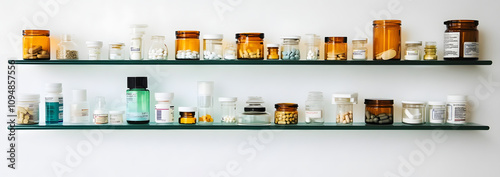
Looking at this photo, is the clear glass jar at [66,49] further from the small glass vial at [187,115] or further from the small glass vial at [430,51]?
the small glass vial at [430,51]

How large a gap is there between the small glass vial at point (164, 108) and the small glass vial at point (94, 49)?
0.88 ft

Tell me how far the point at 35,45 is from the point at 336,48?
1114 mm

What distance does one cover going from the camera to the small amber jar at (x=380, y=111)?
1983mm

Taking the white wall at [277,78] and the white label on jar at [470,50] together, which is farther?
the white wall at [277,78]

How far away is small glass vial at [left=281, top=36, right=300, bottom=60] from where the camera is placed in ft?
6.51

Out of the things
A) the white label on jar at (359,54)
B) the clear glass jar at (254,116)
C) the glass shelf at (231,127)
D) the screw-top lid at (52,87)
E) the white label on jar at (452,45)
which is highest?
the white label on jar at (452,45)

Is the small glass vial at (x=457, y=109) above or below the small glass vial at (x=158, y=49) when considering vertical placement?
below

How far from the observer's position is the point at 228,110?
2.05 m

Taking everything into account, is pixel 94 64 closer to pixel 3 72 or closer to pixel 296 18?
pixel 3 72

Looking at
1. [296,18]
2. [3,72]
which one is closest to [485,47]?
[296,18]

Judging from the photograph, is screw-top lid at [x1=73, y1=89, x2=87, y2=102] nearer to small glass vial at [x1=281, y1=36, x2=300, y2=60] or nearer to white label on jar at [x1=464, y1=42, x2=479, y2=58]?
small glass vial at [x1=281, y1=36, x2=300, y2=60]

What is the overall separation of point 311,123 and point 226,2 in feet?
1.88

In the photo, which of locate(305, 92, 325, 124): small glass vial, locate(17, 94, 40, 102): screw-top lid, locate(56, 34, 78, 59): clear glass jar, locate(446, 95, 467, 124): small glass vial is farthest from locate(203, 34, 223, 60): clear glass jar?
locate(446, 95, 467, 124): small glass vial

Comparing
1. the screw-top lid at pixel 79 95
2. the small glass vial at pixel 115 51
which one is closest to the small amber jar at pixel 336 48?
the small glass vial at pixel 115 51
